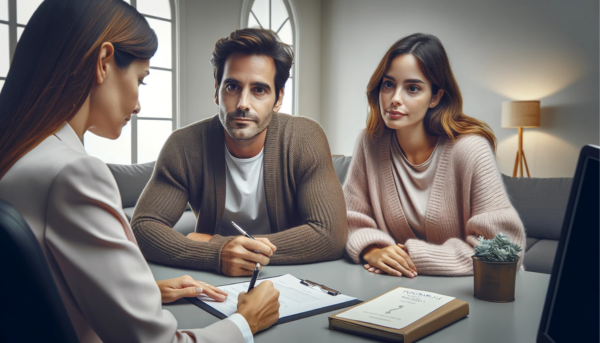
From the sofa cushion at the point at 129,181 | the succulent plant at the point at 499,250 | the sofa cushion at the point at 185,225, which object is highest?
the succulent plant at the point at 499,250

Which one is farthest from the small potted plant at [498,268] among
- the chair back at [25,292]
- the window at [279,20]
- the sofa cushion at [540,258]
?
the window at [279,20]

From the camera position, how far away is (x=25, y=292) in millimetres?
467

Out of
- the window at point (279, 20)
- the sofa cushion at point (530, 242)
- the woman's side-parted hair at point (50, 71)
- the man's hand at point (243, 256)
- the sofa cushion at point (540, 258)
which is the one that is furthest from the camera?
the window at point (279, 20)

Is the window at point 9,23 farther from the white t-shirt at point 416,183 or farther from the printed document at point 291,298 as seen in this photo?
the printed document at point 291,298

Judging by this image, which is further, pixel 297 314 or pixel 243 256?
pixel 243 256

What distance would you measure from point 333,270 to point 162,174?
0.65m

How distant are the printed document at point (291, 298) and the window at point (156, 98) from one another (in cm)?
428

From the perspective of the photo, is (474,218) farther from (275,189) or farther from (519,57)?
(519,57)

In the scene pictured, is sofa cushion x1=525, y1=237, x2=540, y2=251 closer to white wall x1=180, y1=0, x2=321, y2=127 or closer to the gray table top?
the gray table top

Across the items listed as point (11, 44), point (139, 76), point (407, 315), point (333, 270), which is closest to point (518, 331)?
point (407, 315)

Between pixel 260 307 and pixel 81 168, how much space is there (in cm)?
38

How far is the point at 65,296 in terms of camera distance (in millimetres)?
558

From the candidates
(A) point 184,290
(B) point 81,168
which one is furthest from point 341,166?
(B) point 81,168

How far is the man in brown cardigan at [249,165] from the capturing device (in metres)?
1.39
